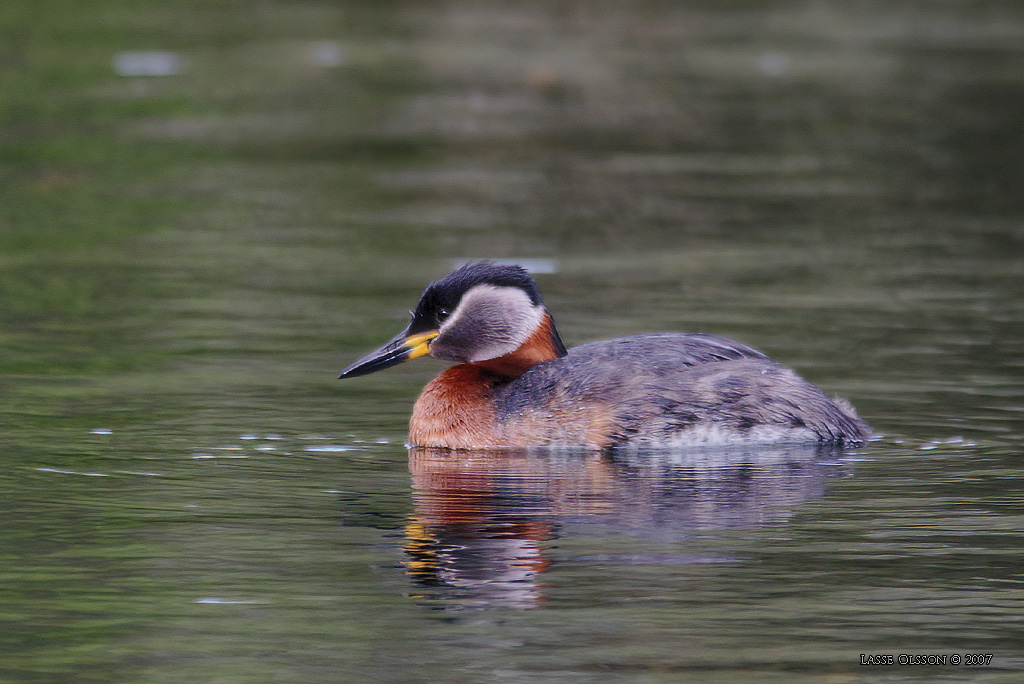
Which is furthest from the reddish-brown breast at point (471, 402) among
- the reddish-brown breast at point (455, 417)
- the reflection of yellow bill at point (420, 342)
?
the reflection of yellow bill at point (420, 342)

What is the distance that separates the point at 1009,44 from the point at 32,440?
21774 millimetres

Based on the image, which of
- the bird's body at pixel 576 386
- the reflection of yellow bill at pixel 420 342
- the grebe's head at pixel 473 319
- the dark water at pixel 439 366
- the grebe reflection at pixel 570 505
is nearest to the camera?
the dark water at pixel 439 366

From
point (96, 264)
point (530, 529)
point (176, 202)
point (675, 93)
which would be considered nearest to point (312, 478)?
point (530, 529)

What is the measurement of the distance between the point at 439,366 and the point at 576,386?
2.49m

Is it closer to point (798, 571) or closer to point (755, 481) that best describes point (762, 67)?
point (755, 481)

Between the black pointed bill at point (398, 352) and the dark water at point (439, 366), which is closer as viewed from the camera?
the dark water at point (439, 366)

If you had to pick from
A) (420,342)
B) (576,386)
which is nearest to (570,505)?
(576,386)

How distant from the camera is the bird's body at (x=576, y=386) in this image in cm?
913

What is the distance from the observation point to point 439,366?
11.6 m

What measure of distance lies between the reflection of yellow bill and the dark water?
16.9 inches

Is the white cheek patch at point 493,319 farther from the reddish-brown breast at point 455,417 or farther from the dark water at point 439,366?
the dark water at point 439,366

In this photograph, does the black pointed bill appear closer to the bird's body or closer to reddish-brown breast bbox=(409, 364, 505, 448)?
the bird's body

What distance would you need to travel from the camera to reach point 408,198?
17.4 meters

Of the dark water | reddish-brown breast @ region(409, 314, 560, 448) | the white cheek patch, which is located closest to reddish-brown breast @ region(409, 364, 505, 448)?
reddish-brown breast @ region(409, 314, 560, 448)
